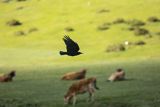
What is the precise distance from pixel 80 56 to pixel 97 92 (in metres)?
25.1

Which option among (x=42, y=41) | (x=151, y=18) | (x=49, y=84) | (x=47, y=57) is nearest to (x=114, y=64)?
(x=47, y=57)

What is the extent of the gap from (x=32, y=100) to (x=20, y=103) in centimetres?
74

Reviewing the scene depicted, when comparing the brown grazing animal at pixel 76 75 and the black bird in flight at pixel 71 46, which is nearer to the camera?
the black bird in flight at pixel 71 46

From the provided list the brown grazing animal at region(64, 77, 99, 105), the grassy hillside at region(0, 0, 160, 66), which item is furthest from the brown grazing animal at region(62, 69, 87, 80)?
the grassy hillside at region(0, 0, 160, 66)

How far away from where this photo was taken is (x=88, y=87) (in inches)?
1070

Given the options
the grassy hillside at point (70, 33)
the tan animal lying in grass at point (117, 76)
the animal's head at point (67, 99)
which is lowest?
the animal's head at point (67, 99)

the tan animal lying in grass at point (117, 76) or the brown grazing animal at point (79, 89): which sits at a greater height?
the tan animal lying in grass at point (117, 76)

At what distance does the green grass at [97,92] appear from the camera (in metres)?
25.9

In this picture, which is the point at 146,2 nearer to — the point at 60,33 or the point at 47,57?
the point at 60,33

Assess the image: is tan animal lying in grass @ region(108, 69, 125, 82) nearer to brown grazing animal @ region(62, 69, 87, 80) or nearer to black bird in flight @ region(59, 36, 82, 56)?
brown grazing animal @ region(62, 69, 87, 80)

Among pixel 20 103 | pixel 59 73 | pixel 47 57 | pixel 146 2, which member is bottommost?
pixel 20 103

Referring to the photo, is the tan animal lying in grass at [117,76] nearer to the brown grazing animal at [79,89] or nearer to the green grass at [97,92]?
the green grass at [97,92]

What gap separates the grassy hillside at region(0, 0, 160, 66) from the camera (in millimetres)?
54116

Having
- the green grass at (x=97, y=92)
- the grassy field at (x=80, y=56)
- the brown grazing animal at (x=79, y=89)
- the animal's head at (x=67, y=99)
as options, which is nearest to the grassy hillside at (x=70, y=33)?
the grassy field at (x=80, y=56)
